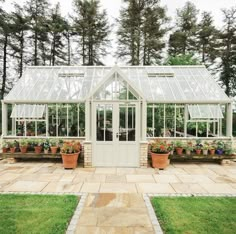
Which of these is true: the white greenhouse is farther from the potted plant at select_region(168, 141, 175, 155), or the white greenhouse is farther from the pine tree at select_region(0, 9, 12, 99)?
the pine tree at select_region(0, 9, 12, 99)

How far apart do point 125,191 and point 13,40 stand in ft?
58.4

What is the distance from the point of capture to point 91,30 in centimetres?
1870

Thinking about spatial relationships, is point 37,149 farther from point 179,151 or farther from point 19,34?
point 19,34

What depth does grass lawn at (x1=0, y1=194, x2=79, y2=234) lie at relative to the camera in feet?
10.8

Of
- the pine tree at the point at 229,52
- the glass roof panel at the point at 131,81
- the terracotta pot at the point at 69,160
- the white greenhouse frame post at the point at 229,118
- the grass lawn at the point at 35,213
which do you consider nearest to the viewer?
the grass lawn at the point at 35,213

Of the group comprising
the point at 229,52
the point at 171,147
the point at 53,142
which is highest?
the point at 229,52

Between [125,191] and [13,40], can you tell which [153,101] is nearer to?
[125,191]

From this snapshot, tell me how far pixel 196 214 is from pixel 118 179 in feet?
8.75

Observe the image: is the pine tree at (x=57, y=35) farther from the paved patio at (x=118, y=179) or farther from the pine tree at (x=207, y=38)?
the paved patio at (x=118, y=179)

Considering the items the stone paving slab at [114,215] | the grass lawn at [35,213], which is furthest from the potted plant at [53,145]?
the stone paving slab at [114,215]

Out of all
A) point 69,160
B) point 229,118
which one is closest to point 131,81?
point 69,160

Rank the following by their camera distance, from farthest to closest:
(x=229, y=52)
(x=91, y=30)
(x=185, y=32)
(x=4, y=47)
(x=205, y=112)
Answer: (x=185, y=32)
(x=91, y=30)
(x=229, y=52)
(x=4, y=47)
(x=205, y=112)

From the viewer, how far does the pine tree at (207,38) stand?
18906mm

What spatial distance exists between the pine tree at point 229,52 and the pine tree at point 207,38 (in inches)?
A: 27.5
